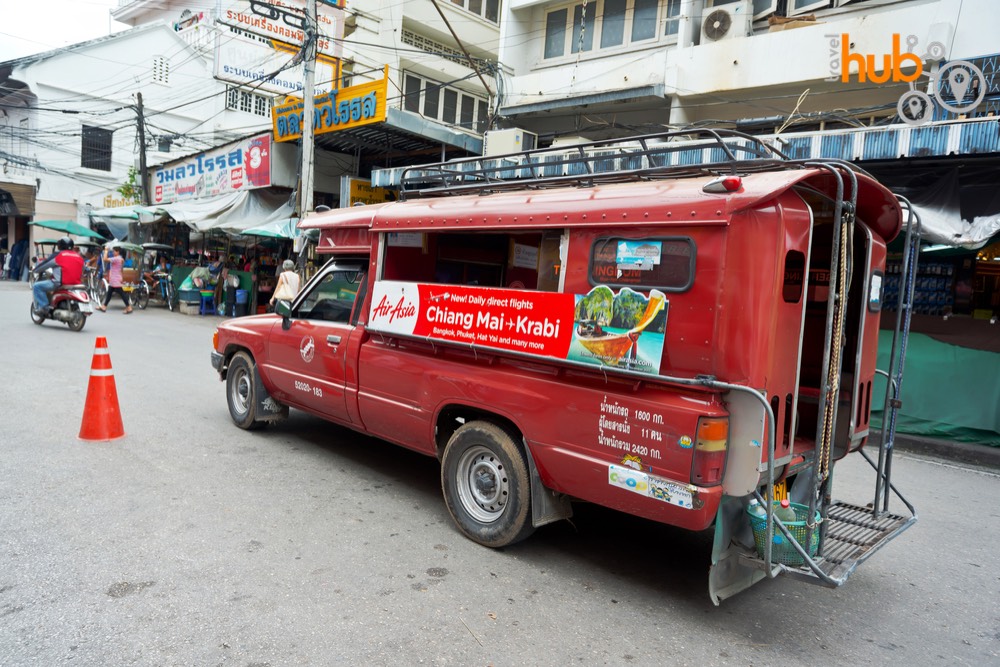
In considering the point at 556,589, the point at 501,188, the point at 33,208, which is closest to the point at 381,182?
the point at 501,188

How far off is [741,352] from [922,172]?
725 cm

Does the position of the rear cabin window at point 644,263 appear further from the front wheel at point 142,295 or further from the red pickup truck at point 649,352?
the front wheel at point 142,295

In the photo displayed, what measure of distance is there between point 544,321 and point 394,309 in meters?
1.40

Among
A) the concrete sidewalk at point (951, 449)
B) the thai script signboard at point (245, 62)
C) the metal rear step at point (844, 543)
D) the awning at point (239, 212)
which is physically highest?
the thai script signboard at point (245, 62)

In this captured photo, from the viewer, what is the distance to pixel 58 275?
42.2 feet

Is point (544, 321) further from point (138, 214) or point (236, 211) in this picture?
point (138, 214)

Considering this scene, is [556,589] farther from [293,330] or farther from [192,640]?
[293,330]

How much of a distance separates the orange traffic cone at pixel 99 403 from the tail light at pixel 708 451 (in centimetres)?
513

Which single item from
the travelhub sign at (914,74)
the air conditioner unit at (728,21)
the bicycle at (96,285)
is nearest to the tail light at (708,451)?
the travelhub sign at (914,74)

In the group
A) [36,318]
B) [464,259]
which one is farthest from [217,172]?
[464,259]

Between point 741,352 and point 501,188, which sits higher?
point 501,188

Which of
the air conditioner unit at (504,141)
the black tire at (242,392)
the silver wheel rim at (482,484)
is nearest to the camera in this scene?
the silver wheel rim at (482,484)

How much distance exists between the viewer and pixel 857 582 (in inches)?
160

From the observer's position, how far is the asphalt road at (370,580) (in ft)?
9.80
